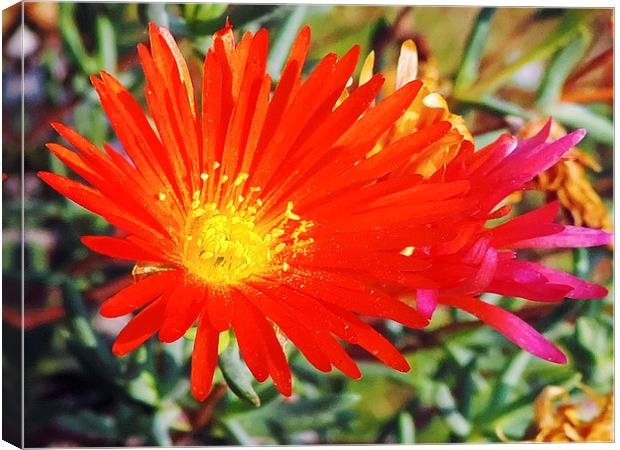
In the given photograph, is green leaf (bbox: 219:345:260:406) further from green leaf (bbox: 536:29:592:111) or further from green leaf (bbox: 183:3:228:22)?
green leaf (bbox: 536:29:592:111)

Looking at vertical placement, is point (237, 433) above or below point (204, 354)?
below

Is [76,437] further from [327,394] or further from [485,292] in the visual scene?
[485,292]

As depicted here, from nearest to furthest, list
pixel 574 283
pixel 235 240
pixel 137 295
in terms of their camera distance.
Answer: pixel 137 295 < pixel 235 240 < pixel 574 283

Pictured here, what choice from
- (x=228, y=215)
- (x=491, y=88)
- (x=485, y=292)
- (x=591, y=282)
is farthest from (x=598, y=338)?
(x=228, y=215)

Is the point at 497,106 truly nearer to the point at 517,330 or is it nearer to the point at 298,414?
the point at 517,330

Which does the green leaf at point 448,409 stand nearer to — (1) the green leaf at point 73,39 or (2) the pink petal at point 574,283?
(2) the pink petal at point 574,283

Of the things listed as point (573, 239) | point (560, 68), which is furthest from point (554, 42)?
point (573, 239)

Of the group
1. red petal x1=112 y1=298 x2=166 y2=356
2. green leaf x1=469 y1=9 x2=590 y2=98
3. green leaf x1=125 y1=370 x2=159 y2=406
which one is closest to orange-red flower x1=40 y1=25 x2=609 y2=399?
red petal x1=112 y1=298 x2=166 y2=356
